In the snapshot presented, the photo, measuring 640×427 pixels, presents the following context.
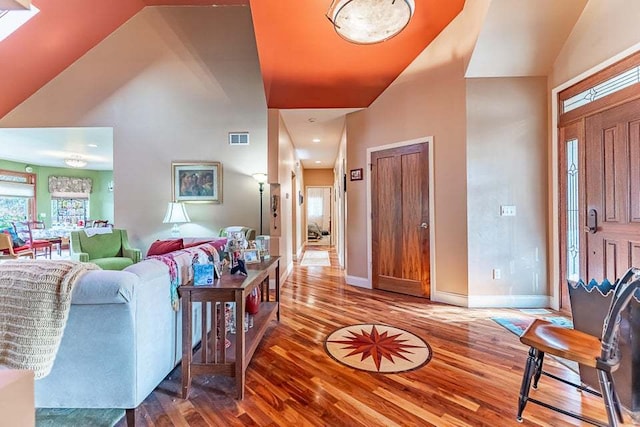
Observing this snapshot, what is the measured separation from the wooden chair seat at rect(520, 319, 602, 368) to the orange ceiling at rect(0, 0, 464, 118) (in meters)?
3.22

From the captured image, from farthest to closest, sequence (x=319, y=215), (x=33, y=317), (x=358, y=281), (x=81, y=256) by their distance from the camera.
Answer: (x=319, y=215) → (x=358, y=281) → (x=81, y=256) → (x=33, y=317)

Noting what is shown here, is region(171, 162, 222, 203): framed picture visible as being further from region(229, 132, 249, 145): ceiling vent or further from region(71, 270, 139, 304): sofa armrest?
region(71, 270, 139, 304): sofa armrest

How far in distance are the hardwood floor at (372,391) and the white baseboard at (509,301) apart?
0.51 m

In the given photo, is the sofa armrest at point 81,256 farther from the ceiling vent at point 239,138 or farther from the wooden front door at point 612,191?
the wooden front door at point 612,191

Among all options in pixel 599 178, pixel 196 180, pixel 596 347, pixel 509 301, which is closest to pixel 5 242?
pixel 196 180

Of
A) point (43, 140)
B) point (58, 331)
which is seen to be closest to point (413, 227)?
point (58, 331)

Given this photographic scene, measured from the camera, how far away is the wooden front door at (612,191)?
2.24m

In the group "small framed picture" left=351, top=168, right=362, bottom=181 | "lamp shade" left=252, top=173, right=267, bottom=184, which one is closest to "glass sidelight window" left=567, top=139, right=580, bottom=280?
"small framed picture" left=351, top=168, right=362, bottom=181

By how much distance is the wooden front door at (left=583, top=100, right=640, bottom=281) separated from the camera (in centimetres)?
224

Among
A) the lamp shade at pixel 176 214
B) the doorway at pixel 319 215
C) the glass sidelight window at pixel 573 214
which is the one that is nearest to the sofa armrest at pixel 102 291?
the glass sidelight window at pixel 573 214

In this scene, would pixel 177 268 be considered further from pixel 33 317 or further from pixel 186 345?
pixel 33 317

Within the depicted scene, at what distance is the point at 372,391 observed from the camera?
1738 millimetres

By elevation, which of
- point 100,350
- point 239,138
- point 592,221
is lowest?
point 100,350

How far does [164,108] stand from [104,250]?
2716 millimetres
